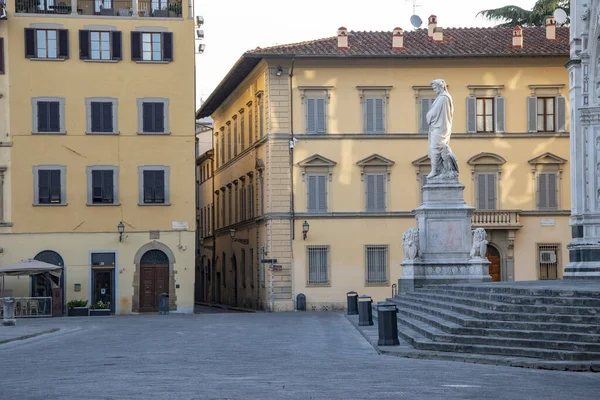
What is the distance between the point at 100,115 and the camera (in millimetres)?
50344

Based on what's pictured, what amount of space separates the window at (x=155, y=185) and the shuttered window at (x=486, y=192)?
13.4m

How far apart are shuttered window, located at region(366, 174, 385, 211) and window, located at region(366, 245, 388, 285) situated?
5.66 ft

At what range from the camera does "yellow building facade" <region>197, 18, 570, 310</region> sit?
52.8 metres

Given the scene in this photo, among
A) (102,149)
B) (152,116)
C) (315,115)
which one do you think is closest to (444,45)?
(315,115)

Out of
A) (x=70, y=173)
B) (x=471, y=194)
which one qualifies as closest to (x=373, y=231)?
(x=471, y=194)

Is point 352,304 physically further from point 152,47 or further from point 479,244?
point 152,47

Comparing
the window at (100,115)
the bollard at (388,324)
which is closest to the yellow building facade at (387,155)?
the window at (100,115)

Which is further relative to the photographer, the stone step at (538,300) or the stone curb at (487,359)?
the stone step at (538,300)

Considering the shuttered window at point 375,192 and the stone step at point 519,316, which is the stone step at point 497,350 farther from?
the shuttered window at point 375,192

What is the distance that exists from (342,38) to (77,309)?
53.6ft

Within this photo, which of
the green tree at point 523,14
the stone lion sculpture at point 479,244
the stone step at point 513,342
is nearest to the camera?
the stone step at point 513,342

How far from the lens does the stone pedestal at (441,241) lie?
35.6 metres

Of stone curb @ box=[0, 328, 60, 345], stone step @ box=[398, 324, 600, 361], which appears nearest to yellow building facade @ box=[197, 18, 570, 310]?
stone curb @ box=[0, 328, 60, 345]

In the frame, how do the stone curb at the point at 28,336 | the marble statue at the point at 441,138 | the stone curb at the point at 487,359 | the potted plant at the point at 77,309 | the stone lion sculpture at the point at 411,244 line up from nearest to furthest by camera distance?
1. the stone curb at the point at 487,359
2. the stone curb at the point at 28,336
3. the stone lion sculpture at the point at 411,244
4. the marble statue at the point at 441,138
5. the potted plant at the point at 77,309
